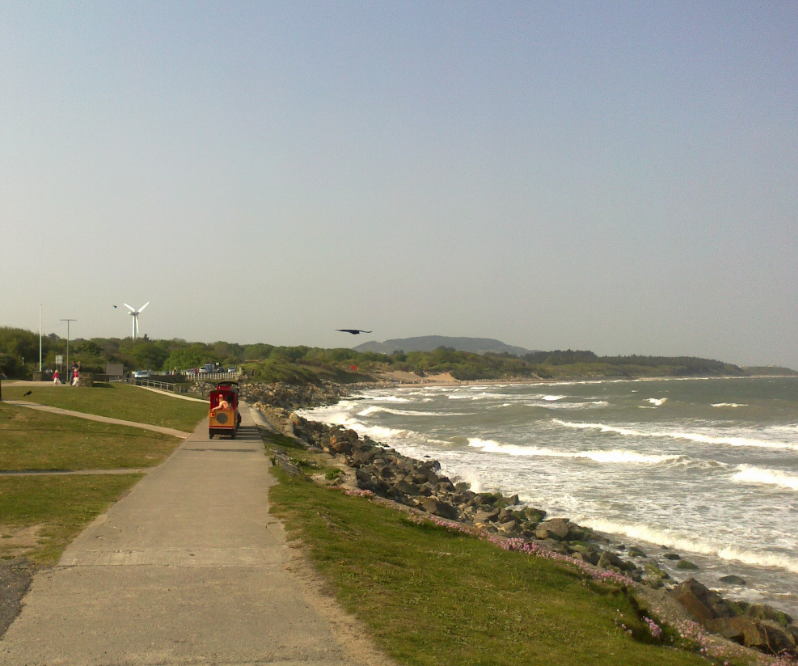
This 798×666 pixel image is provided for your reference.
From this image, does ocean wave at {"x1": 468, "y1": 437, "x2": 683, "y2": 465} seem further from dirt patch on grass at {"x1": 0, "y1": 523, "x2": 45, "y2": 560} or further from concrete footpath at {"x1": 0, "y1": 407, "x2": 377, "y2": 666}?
dirt patch on grass at {"x1": 0, "y1": 523, "x2": 45, "y2": 560}

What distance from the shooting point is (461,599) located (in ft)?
24.9

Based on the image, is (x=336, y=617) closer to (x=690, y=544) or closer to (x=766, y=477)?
(x=690, y=544)

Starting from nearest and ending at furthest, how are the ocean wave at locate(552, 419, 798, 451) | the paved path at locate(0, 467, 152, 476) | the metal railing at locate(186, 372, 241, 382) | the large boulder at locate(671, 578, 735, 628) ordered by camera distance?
1. the large boulder at locate(671, 578, 735, 628)
2. the paved path at locate(0, 467, 152, 476)
3. the ocean wave at locate(552, 419, 798, 451)
4. the metal railing at locate(186, 372, 241, 382)

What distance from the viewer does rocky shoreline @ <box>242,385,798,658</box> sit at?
31.7ft

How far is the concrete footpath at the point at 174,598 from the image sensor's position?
5.62m

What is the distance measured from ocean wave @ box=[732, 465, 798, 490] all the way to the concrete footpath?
19.2 m

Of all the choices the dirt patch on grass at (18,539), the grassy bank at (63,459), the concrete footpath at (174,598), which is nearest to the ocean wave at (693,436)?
the grassy bank at (63,459)

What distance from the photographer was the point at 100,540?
9102 millimetres

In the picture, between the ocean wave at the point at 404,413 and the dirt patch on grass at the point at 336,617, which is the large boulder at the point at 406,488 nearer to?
the dirt patch on grass at the point at 336,617

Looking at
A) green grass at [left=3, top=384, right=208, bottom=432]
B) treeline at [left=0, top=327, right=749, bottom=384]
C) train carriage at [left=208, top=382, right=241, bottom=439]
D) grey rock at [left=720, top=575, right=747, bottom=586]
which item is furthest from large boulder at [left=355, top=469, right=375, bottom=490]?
treeline at [left=0, top=327, right=749, bottom=384]

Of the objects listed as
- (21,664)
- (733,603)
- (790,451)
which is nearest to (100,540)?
(21,664)

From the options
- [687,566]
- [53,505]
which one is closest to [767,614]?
[687,566]

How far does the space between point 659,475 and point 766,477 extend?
3637 millimetres

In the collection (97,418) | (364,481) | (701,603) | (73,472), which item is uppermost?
(97,418)
